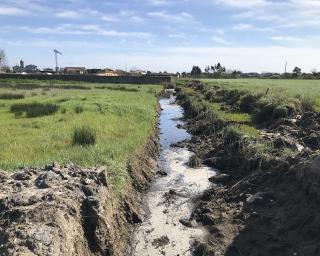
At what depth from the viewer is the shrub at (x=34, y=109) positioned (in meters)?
27.8

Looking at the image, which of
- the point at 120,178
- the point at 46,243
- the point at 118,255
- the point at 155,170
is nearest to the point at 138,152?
the point at 155,170

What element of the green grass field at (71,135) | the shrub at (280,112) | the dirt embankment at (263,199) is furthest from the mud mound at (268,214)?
the shrub at (280,112)

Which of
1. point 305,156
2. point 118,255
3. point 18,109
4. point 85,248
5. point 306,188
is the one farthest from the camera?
point 18,109

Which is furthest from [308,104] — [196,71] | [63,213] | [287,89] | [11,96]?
[196,71]

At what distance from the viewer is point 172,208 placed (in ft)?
47.4

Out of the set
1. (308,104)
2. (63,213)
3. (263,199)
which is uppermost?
(308,104)

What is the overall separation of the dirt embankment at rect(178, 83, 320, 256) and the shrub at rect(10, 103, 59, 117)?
453 inches

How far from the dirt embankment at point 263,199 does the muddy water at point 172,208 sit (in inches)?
19.1

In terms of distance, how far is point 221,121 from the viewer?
26875 millimetres

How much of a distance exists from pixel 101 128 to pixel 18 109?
1092 centimetres

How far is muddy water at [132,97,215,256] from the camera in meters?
11.8

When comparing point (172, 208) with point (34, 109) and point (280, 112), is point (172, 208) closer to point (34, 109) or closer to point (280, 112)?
point (280, 112)

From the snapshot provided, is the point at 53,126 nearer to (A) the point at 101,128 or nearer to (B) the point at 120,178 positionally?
(A) the point at 101,128

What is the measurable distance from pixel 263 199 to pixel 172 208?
289cm
